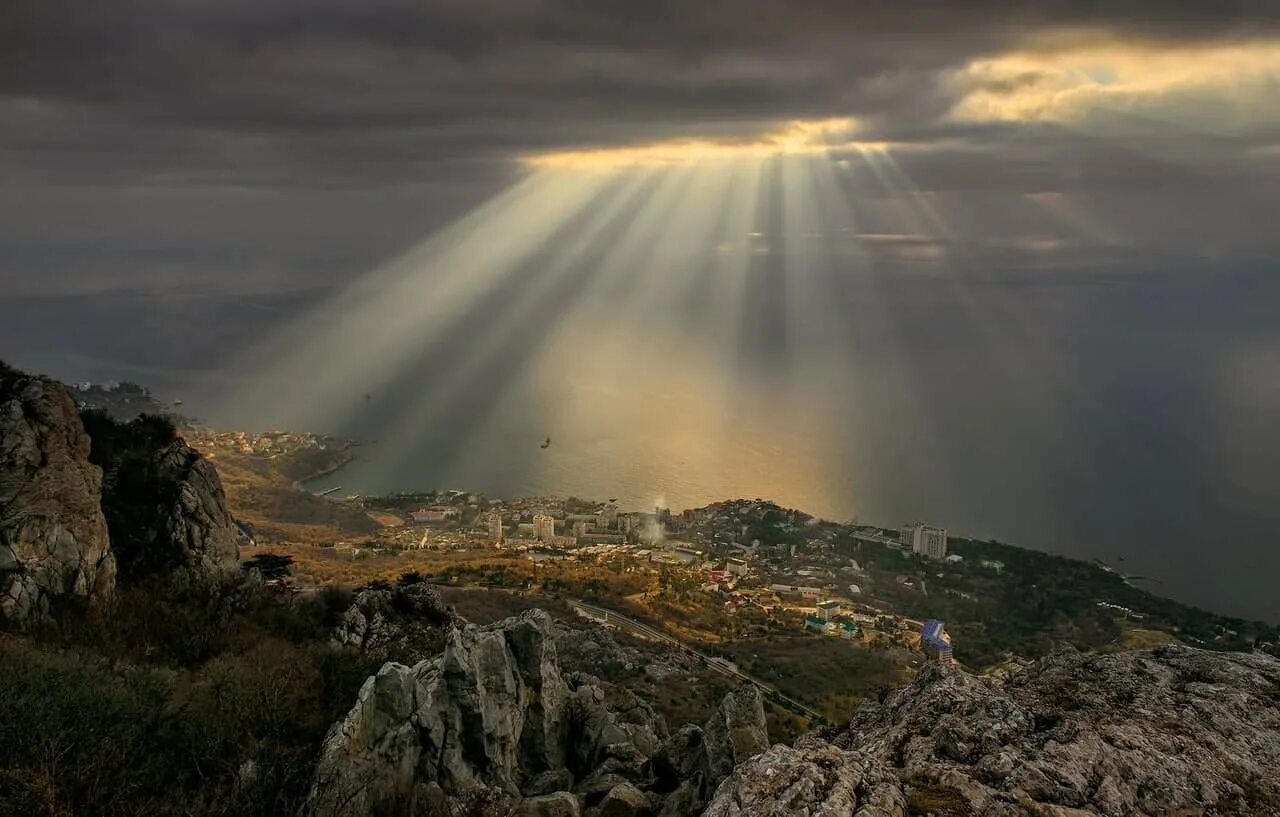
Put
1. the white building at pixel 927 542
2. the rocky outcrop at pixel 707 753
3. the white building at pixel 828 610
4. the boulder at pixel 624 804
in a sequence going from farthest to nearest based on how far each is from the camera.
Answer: the white building at pixel 927 542, the white building at pixel 828 610, the rocky outcrop at pixel 707 753, the boulder at pixel 624 804

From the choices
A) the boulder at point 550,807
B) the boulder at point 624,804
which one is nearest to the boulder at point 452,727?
the boulder at point 550,807

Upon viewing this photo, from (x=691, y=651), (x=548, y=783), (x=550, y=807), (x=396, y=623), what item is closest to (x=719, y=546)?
(x=691, y=651)

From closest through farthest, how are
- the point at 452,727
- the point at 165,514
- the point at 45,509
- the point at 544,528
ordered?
the point at 452,727 < the point at 45,509 < the point at 165,514 < the point at 544,528

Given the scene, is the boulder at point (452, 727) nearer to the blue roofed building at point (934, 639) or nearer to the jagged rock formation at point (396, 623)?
the jagged rock formation at point (396, 623)

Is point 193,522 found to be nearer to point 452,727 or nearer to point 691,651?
point 452,727

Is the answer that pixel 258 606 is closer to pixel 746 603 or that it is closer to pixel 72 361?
pixel 746 603

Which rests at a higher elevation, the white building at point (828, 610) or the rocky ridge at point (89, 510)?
the rocky ridge at point (89, 510)
